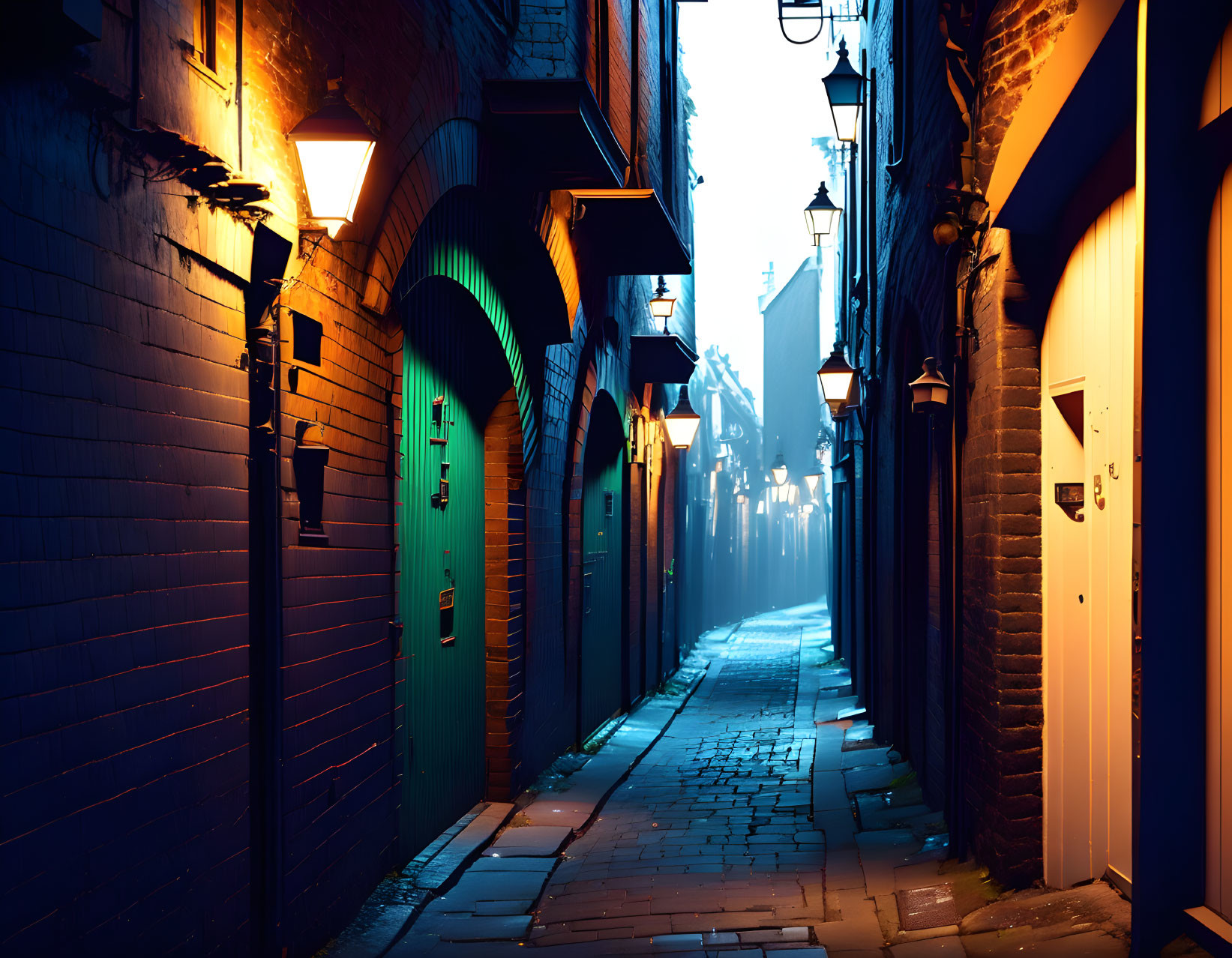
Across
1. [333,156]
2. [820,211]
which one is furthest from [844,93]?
[333,156]

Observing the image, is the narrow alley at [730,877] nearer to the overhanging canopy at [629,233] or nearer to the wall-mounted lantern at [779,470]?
the overhanging canopy at [629,233]

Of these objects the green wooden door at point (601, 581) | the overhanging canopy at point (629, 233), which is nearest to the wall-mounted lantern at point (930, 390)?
the overhanging canopy at point (629, 233)

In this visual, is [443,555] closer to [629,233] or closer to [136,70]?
[136,70]

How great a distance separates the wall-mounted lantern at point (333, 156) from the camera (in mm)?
4062

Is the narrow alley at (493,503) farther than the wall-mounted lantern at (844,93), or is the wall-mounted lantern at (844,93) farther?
the wall-mounted lantern at (844,93)

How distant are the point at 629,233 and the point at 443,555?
424cm

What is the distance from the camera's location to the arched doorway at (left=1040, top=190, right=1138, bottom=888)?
4.14m

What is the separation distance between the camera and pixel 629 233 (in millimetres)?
→ 9852

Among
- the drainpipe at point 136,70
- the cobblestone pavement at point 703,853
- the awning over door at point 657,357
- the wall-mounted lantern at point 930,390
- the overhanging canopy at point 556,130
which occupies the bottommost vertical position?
the cobblestone pavement at point 703,853

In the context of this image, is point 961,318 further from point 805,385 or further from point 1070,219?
point 805,385

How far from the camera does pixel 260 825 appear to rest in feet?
13.3

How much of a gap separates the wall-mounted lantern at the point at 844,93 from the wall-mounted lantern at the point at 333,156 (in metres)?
7.41

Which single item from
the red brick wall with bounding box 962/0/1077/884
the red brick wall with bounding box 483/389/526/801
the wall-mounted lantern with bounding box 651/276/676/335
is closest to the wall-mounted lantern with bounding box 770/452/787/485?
the wall-mounted lantern with bounding box 651/276/676/335

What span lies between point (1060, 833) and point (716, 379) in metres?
26.1
